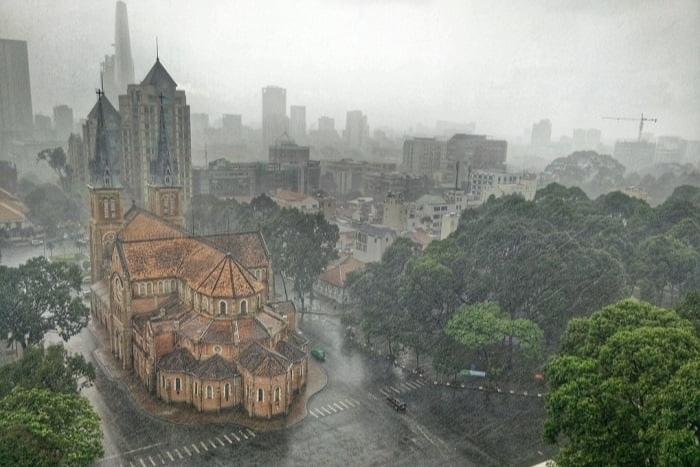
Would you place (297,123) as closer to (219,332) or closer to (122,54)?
(122,54)

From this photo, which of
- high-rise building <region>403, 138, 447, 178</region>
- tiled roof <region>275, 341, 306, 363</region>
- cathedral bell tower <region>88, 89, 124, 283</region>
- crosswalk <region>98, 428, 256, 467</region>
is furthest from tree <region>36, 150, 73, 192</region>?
crosswalk <region>98, 428, 256, 467</region>

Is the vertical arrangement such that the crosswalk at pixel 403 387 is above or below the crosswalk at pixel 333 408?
above

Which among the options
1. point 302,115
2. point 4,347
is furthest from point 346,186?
point 4,347

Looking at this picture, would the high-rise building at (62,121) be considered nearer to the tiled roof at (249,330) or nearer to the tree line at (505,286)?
the tree line at (505,286)

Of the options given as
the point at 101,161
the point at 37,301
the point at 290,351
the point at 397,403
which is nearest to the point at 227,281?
the point at 290,351

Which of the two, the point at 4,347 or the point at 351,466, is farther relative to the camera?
the point at 4,347

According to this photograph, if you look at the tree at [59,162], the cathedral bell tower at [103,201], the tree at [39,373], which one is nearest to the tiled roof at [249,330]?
the tree at [39,373]

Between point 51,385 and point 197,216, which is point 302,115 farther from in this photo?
point 51,385
